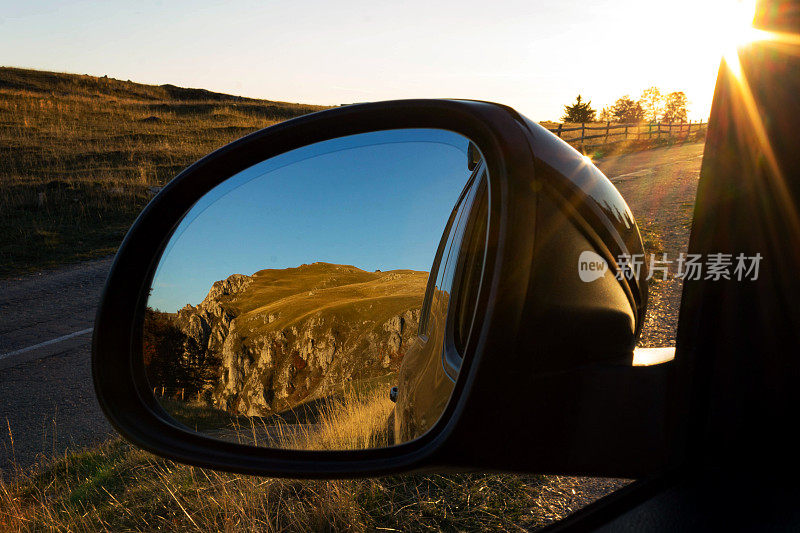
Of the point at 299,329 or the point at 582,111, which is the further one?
the point at 582,111

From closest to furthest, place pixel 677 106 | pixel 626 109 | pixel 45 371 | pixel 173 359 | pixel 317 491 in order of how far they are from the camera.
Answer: pixel 677 106 → pixel 173 359 → pixel 626 109 → pixel 317 491 → pixel 45 371

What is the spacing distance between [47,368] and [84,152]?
2727 centimetres

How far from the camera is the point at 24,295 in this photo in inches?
389

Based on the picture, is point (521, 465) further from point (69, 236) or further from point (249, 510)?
point (69, 236)

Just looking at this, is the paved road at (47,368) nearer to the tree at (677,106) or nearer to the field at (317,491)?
the field at (317,491)

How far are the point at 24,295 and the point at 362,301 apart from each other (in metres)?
10.5

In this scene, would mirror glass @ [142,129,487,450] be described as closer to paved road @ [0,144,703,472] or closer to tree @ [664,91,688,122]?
tree @ [664,91,688,122]

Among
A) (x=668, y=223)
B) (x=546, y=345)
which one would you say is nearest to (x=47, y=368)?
(x=668, y=223)

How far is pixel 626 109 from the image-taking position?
187 cm

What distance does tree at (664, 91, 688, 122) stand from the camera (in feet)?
4.12

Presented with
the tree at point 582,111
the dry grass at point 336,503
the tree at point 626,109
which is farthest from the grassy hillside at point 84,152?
the tree at point 626,109

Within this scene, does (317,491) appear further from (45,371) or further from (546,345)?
(45,371)

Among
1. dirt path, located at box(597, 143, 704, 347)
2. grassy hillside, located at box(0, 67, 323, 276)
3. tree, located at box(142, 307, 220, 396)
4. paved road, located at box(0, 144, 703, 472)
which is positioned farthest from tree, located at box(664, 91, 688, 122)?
grassy hillside, located at box(0, 67, 323, 276)

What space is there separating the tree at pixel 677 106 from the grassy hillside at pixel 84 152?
504 inches
